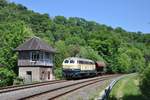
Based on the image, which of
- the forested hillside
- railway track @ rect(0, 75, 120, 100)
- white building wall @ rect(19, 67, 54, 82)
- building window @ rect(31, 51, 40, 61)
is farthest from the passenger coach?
railway track @ rect(0, 75, 120, 100)

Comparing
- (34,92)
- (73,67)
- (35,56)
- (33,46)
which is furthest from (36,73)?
(34,92)

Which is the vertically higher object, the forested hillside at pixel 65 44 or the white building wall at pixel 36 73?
the forested hillside at pixel 65 44

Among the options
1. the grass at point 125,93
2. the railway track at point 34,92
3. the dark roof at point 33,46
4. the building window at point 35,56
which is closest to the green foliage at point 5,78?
the dark roof at point 33,46

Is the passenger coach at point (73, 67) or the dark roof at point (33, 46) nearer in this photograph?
the passenger coach at point (73, 67)

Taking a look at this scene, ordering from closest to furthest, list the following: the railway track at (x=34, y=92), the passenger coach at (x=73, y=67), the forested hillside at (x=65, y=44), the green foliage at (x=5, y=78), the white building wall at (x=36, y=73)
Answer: the railway track at (x=34, y=92) → the green foliage at (x=5, y=78) → the passenger coach at (x=73, y=67) → the white building wall at (x=36, y=73) → the forested hillside at (x=65, y=44)

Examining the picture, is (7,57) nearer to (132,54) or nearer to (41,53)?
(41,53)

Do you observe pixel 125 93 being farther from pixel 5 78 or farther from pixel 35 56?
pixel 35 56

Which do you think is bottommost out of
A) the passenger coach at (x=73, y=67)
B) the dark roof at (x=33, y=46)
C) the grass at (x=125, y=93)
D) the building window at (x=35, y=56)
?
the grass at (x=125, y=93)

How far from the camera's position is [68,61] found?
52.3 meters

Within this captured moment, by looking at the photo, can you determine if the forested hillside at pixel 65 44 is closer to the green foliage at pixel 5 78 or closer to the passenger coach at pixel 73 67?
the green foliage at pixel 5 78

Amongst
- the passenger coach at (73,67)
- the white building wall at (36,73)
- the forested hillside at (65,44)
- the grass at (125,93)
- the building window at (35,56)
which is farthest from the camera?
the forested hillside at (65,44)

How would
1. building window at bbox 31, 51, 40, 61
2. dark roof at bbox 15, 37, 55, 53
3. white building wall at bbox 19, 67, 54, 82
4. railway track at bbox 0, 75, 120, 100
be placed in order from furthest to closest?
building window at bbox 31, 51, 40, 61, dark roof at bbox 15, 37, 55, 53, white building wall at bbox 19, 67, 54, 82, railway track at bbox 0, 75, 120, 100

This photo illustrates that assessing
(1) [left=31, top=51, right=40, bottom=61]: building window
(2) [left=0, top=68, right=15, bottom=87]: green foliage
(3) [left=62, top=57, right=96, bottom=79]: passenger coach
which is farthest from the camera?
(1) [left=31, top=51, right=40, bottom=61]: building window

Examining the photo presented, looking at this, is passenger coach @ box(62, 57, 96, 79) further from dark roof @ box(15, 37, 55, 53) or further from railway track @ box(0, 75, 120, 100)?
railway track @ box(0, 75, 120, 100)
